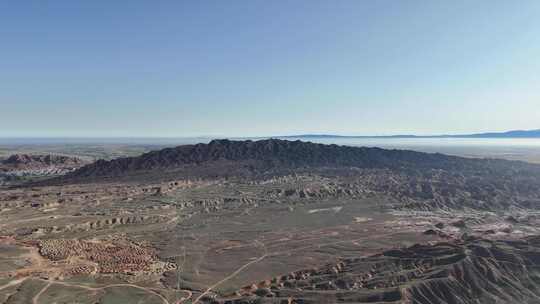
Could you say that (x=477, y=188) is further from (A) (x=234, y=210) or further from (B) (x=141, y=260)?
(B) (x=141, y=260)

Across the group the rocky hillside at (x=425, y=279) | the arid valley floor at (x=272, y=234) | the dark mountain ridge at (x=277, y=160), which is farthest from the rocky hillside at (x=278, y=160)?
the rocky hillside at (x=425, y=279)

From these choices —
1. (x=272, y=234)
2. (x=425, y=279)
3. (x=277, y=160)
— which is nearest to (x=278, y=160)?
(x=277, y=160)

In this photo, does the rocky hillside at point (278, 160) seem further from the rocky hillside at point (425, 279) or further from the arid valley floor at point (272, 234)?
the rocky hillside at point (425, 279)

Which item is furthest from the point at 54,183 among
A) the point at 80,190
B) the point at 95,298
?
the point at 95,298

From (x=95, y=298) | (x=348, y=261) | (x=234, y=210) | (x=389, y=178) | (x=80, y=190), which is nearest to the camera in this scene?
(x=95, y=298)

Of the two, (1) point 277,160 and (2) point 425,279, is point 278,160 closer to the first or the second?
(1) point 277,160

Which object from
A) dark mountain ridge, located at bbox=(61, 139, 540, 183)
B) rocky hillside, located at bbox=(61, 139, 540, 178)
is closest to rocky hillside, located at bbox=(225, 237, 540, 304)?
rocky hillside, located at bbox=(61, 139, 540, 178)

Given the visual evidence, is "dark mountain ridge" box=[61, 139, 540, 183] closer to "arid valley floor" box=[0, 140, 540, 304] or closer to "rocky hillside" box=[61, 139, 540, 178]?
"rocky hillside" box=[61, 139, 540, 178]
